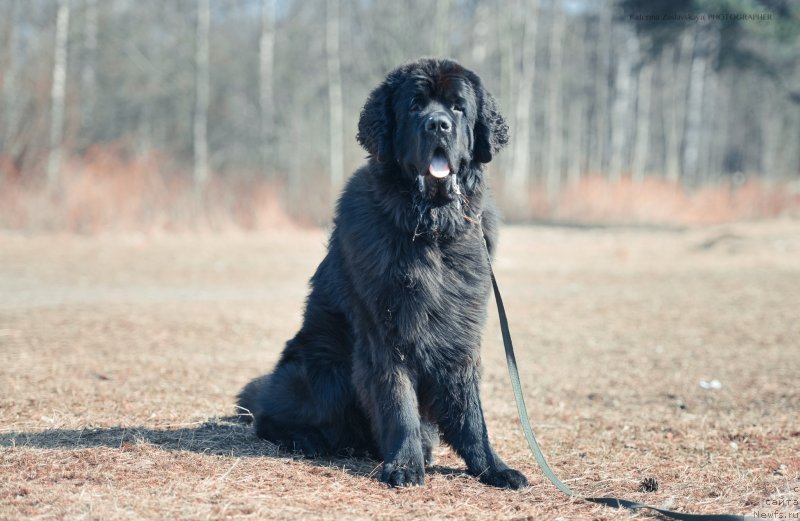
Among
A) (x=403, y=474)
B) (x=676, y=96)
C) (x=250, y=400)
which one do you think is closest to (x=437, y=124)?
(x=403, y=474)

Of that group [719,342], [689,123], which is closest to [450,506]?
[719,342]

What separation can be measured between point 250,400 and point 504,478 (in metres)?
1.77

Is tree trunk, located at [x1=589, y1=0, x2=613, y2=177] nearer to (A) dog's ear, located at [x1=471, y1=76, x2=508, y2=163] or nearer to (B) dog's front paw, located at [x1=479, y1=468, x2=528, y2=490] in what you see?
(A) dog's ear, located at [x1=471, y1=76, x2=508, y2=163]

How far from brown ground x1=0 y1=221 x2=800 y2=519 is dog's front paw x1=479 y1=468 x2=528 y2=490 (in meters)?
0.08

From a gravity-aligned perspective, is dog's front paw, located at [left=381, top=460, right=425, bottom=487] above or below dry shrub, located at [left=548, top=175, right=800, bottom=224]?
below

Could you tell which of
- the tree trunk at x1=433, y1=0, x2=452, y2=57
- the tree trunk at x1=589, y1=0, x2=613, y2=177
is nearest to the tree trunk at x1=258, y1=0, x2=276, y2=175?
the tree trunk at x1=433, y1=0, x2=452, y2=57

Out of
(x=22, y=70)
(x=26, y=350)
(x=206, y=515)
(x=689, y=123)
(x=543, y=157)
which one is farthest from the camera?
(x=543, y=157)

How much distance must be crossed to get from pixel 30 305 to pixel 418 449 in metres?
8.29

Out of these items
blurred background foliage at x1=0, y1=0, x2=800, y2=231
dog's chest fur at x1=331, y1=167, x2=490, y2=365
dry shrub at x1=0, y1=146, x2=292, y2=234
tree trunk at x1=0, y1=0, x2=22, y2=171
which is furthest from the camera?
tree trunk at x1=0, y1=0, x2=22, y2=171

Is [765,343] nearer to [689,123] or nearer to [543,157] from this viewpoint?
[689,123]

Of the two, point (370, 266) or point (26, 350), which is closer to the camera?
point (370, 266)

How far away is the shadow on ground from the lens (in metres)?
4.31

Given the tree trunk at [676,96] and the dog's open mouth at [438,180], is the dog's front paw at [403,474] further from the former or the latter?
the tree trunk at [676,96]

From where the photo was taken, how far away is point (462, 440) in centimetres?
420
